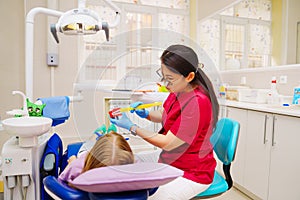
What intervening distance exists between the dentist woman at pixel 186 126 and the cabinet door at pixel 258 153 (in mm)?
917

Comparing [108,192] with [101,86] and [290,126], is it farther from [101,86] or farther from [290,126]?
[290,126]

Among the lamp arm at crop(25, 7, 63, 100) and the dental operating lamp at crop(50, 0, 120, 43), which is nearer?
the dental operating lamp at crop(50, 0, 120, 43)

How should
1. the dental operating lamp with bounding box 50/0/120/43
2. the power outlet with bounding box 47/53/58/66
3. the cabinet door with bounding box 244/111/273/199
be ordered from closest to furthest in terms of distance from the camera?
1. the dental operating lamp with bounding box 50/0/120/43
2. the cabinet door with bounding box 244/111/273/199
3. the power outlet with bounding box 47/53/58/66

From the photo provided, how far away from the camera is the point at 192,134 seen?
0.83m

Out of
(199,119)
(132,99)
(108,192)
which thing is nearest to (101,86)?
A: (132,99)

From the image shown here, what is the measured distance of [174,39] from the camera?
36.5 inches

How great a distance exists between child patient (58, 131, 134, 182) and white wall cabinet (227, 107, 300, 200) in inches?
47.8

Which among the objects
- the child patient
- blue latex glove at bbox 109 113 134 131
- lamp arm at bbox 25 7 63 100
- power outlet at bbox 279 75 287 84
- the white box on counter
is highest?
lamp arm at bbox 25 7 63 100

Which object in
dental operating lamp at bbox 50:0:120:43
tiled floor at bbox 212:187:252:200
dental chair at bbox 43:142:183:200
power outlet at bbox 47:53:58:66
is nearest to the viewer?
dental chair at bbox 43:142:183:200

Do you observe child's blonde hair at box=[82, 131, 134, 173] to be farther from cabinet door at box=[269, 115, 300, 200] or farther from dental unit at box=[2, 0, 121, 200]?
cabinet door at box=[269, 115, 300, 200]

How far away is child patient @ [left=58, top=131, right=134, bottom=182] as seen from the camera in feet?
2.19

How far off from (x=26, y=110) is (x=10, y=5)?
2.17 metres

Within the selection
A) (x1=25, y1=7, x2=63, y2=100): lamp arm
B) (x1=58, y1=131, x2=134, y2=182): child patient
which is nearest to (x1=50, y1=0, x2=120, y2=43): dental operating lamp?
(x1=25, y1=7, x2=63, y2=100): lamp arm

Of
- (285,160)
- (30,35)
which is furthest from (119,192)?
(285,160)
